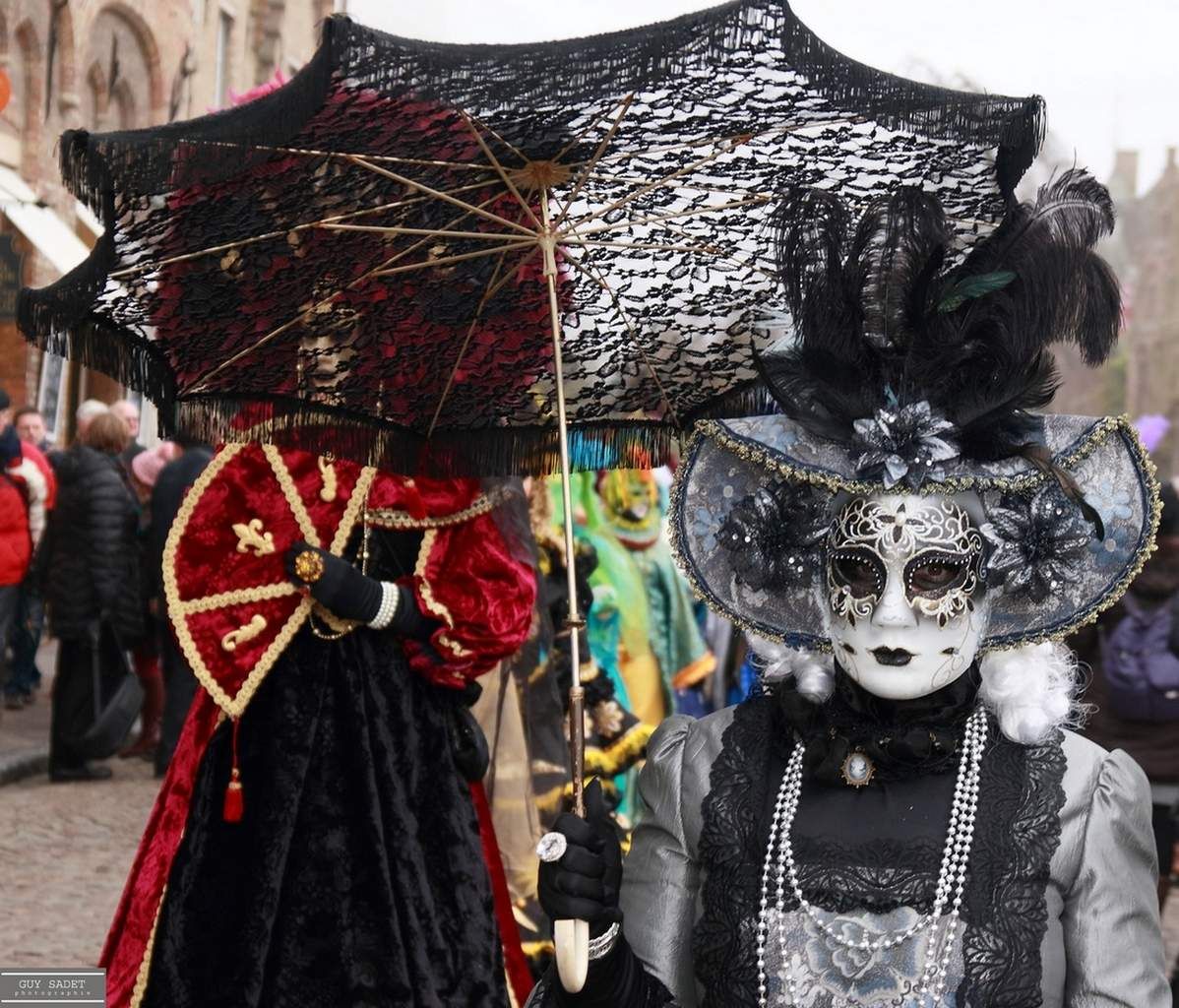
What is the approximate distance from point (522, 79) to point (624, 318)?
0.79 meters

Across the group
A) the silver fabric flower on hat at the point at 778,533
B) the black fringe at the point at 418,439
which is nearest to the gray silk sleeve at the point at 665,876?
the silver fabric flower on hat at the point at 778,533

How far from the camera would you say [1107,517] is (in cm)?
256

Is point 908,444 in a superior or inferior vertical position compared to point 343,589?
superior

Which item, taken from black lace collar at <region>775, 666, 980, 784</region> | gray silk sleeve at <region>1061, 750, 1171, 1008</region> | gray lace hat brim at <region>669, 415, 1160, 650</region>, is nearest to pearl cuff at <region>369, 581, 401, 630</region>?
gray lace hat brim at <region>669, 415, 1160, 650</region>

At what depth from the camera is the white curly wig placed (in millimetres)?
2531

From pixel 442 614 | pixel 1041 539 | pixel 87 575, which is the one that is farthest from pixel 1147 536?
pixel 87 575

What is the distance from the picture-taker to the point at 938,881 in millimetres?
2445

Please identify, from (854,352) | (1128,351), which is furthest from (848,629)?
(1128,351)

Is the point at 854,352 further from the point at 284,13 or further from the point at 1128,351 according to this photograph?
the point at 1128,351

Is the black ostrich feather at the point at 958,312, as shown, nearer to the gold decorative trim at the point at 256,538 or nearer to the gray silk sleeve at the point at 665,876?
the gray silk sleeve at the point at 665,876

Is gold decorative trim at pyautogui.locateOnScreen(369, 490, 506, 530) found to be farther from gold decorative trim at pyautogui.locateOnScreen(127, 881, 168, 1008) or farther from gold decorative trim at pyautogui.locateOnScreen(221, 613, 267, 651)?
gold decorative trim at pyautogui.locateOnScreen(127, 881, 168, 1008)

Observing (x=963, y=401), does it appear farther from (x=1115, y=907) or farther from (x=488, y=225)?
(x=488, y=225)

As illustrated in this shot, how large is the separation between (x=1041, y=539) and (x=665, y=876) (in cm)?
68

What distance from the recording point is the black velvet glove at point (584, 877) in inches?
91.5
